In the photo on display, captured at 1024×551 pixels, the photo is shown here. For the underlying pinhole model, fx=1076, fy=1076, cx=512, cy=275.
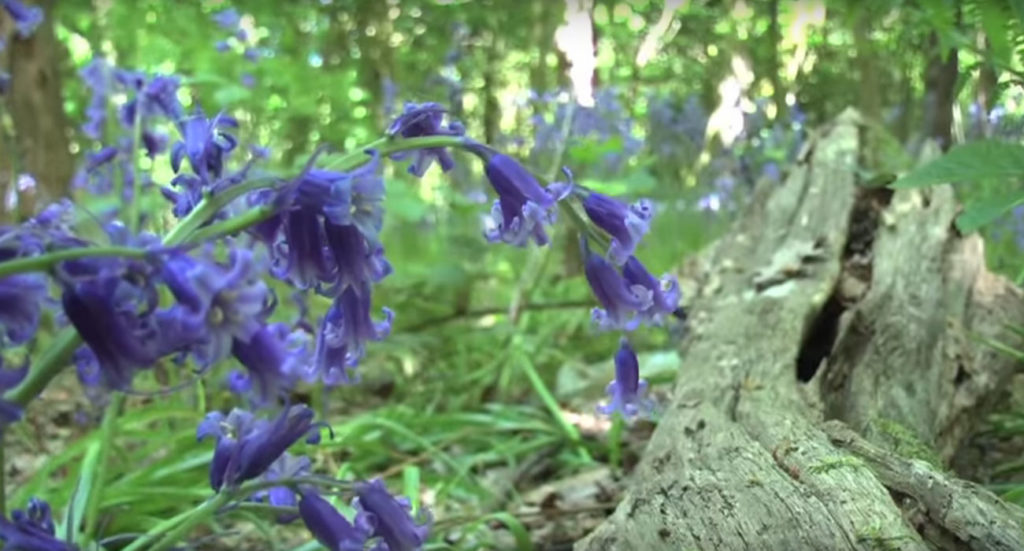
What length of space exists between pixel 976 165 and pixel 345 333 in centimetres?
97

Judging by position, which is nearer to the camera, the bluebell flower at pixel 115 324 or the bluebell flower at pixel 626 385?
the bluebell flower at pixel 115 324

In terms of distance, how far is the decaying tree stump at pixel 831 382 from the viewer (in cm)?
118

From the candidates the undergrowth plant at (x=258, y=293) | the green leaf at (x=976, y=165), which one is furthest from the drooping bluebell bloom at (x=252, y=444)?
the green leaf at (x=976, y=165)

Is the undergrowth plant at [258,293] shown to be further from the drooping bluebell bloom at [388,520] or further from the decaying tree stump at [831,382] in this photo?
the decaying tree stump at [831,382]

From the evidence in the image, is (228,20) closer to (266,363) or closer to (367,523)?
(367,523)

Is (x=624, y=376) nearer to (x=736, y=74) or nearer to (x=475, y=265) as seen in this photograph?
(x=475, y=265)

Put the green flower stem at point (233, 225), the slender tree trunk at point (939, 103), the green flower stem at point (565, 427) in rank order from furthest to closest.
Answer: the slender tree trunk at point (939, 103) < the green flower stem at point (565, 427) < the green flower stem at point (233, 225)

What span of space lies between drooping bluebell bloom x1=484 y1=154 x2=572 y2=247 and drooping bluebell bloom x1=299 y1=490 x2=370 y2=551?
0.32m

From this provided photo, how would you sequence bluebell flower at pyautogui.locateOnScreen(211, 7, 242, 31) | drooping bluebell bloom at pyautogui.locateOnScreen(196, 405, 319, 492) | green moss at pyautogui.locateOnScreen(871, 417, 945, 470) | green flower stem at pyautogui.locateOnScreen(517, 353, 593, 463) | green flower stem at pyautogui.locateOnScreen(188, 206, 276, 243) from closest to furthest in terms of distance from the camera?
green flower stem at pyautogui.locateOnScreen(188, 206, 276, 243), drooping bluebell bloom at pyautogui.locateOnScreen(196, 405, 319, 492), green moss at pyautogui.locateOnScreen(871, 417, 945, 470), green flower stem at pyautogui.locateOnScreen(517, 353, 593, 463), bluebell flower at pyautogui.locateOnScreen(211, 7, 242, 31)

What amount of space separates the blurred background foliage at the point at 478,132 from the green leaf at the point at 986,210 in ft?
0.22

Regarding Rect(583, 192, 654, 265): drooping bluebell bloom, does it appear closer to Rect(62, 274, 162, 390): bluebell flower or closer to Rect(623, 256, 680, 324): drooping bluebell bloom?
Rect(623, 256, 680, 324): drooping bluebell bloom

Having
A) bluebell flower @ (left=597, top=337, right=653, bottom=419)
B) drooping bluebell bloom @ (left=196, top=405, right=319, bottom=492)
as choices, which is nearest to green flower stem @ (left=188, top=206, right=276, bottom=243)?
drooping bluebell bloom @ (left=196, top=405, right=319, bottom=492)

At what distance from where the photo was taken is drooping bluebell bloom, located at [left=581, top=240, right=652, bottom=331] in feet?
3.73

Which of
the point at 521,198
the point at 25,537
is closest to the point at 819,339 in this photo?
the point at 521,198
